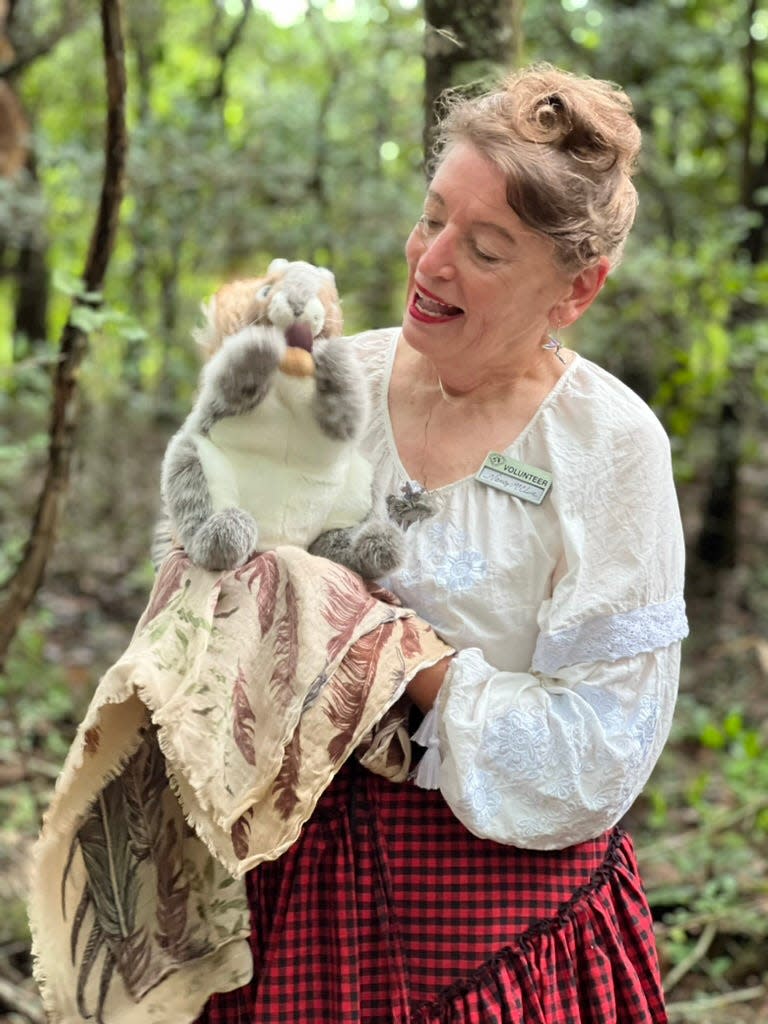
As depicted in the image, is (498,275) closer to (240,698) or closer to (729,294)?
(240,698)

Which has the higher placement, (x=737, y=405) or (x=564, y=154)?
(x=564, y=154)

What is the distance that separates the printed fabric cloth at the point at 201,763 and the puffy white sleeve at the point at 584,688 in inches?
4.4

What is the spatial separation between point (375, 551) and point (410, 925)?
0.52 meters

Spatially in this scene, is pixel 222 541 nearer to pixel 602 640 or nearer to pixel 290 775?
pixel 290 775

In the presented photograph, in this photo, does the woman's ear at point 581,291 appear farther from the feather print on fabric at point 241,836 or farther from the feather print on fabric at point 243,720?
the feather print on fabric at point 241,836

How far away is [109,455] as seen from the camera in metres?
6.39

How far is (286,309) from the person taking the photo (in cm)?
158

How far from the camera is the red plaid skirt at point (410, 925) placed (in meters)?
1.74

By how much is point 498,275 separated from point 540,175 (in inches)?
5.5

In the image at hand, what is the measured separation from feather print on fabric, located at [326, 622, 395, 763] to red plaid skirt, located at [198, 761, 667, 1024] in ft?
0.66

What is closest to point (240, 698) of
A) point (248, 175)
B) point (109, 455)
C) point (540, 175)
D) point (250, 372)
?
point (250, 372)

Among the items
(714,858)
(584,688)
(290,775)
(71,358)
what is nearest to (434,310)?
(584,688)

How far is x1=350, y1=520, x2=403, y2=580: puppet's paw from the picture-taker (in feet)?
5.51

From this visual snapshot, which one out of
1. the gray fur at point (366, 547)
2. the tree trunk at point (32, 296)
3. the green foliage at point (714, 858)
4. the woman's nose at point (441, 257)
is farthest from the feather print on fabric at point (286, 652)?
the tree trunk at point (32, 296)
